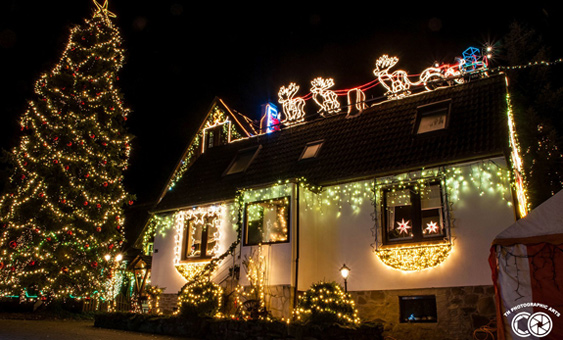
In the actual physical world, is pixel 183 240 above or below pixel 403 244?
above

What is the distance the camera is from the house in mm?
10148

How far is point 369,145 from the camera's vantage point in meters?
13.1

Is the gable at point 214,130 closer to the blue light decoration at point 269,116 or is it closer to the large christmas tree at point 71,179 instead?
the blue light decoration at point 269,116

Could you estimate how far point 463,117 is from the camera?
39.3 feet

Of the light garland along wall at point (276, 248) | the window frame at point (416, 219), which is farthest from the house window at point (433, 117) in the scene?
the light garland along wall at point (276, 248)

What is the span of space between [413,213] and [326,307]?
3.41 m

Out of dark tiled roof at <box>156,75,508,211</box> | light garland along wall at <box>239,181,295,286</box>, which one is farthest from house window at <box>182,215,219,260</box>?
light garland along wall at <box>239,181,295,286</box>

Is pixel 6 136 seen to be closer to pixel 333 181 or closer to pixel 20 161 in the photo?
pixel 20 161

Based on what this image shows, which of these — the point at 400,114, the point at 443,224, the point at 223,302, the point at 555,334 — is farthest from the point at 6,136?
the point at 555,334

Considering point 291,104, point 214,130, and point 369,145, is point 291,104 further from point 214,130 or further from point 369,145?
point 369,145

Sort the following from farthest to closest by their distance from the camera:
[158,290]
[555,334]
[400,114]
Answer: [158,290]
[400,114]
[555,334]

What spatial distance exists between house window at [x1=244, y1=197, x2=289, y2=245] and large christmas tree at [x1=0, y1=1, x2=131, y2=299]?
6.21m

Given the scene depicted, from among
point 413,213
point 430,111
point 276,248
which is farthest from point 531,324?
point 430,111

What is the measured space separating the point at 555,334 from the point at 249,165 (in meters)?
10.7
